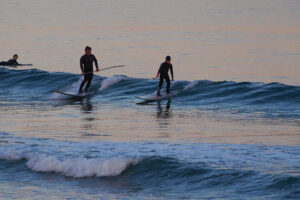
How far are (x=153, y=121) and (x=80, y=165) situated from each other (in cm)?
677

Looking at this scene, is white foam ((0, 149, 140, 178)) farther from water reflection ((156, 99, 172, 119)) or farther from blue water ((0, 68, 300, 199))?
water reflection ((156, 99, 172, 119))

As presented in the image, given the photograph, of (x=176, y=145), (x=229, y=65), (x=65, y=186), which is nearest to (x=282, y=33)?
(x=229, y=65)

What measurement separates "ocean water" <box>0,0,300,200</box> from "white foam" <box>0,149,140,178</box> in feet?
0.08

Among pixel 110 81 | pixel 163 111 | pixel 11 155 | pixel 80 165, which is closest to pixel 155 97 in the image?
pixel 163 111

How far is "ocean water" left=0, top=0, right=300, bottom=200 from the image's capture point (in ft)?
46.7

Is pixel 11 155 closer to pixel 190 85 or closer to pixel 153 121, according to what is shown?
pixel 153 121

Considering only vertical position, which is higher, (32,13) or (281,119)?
(32,13)

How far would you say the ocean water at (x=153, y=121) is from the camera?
14234 millimetres

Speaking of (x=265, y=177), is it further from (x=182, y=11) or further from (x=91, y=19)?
(x=182, y=11)

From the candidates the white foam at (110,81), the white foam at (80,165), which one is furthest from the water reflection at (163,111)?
the white foam at (80,165)

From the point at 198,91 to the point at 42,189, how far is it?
54.3 ft

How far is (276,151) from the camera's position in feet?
52.8

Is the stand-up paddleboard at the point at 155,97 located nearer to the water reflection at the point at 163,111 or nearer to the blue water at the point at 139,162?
the water reflection at the point at 163,111

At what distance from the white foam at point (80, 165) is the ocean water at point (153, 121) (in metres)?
0.02
